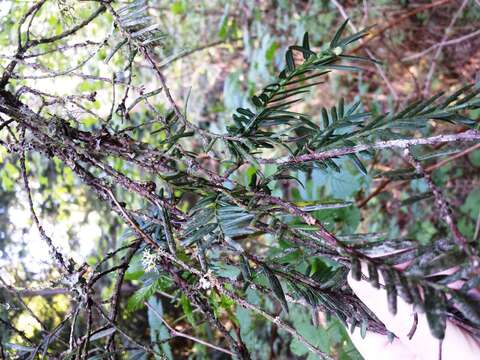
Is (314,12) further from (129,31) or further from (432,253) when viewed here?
(432,253)

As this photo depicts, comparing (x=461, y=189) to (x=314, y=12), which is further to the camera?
(x=314, y=12)

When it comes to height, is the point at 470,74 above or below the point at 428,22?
below

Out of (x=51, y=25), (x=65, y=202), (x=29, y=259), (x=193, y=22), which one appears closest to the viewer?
(x=51, y=25)

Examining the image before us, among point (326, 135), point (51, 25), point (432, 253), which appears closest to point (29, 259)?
point (51, 25)

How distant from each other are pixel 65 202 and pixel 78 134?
1300 mm

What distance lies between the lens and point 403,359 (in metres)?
0.46

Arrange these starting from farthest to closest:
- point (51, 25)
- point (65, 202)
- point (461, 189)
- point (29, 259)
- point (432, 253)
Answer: point (461, 189) → point (65, 202) → point (29, 259) → point (51, 25) → point (432, 253)

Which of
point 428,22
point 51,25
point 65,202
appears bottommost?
point 65,202

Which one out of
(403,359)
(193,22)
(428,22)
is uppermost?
(193,22)

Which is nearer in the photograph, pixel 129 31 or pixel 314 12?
pixel 129 31

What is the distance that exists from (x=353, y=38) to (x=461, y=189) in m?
1.60

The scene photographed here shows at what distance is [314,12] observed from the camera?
6.63 feet

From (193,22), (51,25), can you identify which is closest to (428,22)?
(193,22)

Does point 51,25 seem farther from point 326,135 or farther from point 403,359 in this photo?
point 403,359
